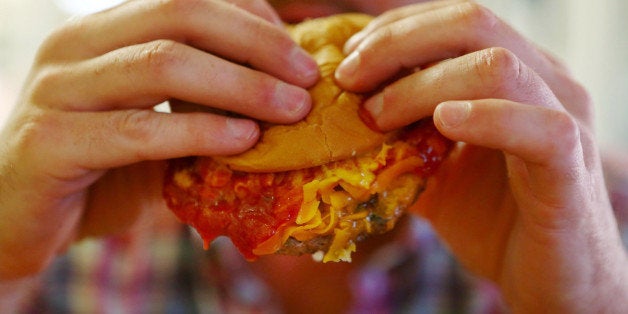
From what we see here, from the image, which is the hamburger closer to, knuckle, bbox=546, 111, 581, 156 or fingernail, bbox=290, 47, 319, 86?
fingernail, bbox=290, 47, 319, 86

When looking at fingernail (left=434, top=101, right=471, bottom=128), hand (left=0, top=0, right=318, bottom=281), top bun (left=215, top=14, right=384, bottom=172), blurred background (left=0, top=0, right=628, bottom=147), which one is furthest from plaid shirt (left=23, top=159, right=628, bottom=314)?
blurred background (left=0, top=0, right=628, bottom=147)

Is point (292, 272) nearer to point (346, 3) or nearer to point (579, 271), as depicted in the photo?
point (346, 3)

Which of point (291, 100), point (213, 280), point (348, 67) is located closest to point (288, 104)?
point (291, 100)

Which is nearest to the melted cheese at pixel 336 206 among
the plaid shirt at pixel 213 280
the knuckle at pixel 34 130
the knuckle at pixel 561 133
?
the knuckle at pixel 561 133

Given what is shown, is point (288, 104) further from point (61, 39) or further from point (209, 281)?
point (209, 281)

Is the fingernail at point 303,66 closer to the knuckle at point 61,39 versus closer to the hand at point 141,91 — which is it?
the hand at point 141,91

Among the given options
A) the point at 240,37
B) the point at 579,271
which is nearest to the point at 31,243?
the point at 240,37
